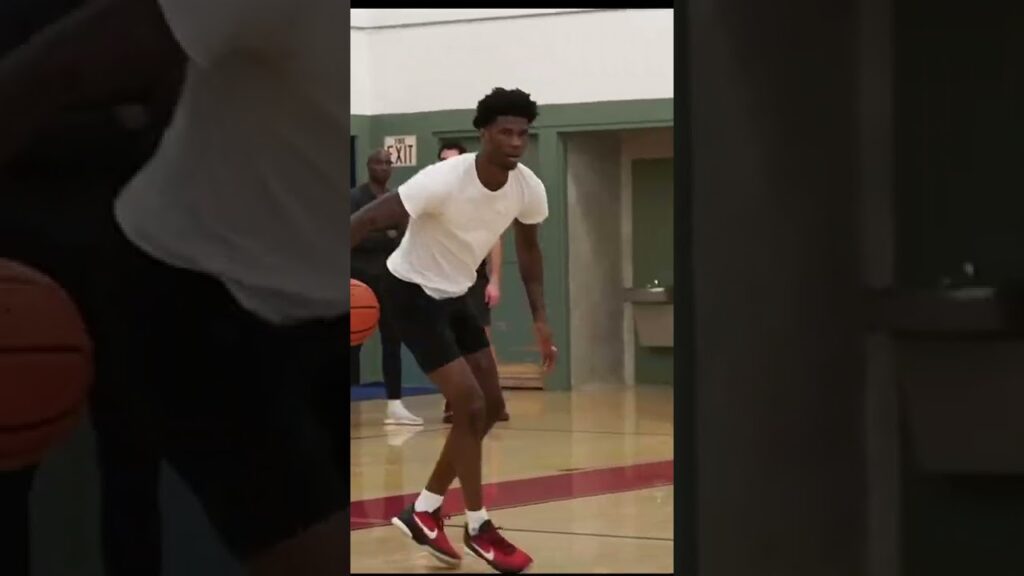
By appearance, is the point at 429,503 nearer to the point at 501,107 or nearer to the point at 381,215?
the point at 381,215

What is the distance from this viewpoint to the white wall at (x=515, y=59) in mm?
9586

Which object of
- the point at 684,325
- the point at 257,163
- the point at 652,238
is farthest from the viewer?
the point at 652,238

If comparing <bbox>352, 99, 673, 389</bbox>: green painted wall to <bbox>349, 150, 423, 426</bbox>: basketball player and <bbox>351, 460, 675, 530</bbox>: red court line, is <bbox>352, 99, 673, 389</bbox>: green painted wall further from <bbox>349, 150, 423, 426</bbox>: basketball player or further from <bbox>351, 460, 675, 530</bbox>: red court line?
<bbox>351, 460, 675, 530</bbox>: red court line

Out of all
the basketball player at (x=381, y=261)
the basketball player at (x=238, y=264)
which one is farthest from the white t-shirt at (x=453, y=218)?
the basketball player at (x=381, y=261)

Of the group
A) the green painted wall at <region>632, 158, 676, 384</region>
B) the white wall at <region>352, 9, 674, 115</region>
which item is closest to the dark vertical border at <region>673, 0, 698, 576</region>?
the white wall at <region>352, 9, 674, 115</region>

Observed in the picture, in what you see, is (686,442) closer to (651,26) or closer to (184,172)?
(184,172)

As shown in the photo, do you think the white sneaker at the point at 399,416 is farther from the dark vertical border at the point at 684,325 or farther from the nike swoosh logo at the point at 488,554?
the dark vertical border at the point at 684,325

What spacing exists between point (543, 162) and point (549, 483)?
168 inches

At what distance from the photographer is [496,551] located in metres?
4.44

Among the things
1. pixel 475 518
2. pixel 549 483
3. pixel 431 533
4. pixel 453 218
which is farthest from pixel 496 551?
pixel 549 483

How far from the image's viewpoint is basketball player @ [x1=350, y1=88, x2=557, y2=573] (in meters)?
4.42

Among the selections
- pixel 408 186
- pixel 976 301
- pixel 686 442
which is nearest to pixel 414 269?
pixel 408 186

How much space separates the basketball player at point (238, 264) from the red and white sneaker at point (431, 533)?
5.14 feet

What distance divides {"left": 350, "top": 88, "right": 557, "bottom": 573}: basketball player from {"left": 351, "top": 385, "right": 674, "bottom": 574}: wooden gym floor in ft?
0.66
